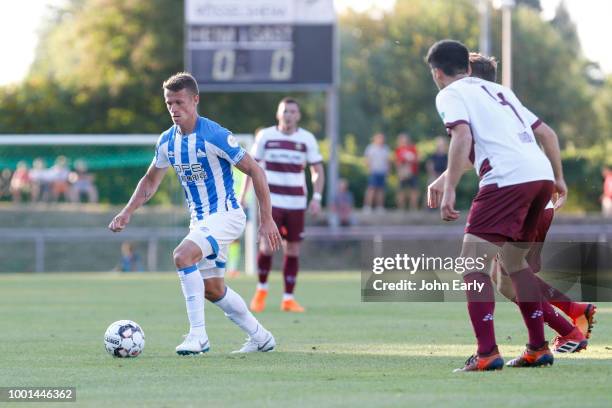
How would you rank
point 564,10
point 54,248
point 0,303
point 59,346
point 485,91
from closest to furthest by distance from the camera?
point 485,91
point 59,346
point 0,303
point 54,248
point 564,10

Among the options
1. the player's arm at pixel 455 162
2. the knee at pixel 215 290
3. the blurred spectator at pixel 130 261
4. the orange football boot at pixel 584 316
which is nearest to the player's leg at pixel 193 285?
the knee at pixel 215 290

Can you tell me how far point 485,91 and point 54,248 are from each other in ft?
80.7

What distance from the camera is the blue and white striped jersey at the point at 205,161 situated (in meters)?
9.66

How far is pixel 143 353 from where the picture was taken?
998 cm

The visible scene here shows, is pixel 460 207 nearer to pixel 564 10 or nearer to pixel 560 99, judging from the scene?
pixel 560 99

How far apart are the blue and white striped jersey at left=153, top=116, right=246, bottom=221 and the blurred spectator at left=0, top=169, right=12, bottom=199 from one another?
23223 millimetres

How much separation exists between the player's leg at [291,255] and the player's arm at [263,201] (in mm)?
5863

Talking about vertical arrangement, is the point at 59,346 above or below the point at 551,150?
below

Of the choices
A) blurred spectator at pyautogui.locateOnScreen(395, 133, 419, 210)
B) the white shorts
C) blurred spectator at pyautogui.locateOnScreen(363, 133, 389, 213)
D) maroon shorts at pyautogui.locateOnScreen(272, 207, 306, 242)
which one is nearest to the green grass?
the white shorts

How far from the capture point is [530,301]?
27.5 feet

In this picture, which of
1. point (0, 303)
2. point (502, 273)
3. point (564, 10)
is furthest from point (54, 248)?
→ point (564, 10)

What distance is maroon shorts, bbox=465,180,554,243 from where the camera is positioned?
8.06 m

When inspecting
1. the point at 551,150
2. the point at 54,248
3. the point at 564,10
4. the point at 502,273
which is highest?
the point at 564,10

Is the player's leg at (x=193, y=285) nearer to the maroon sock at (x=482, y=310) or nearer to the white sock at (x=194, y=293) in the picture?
the white sock at (x=194, y=293)
